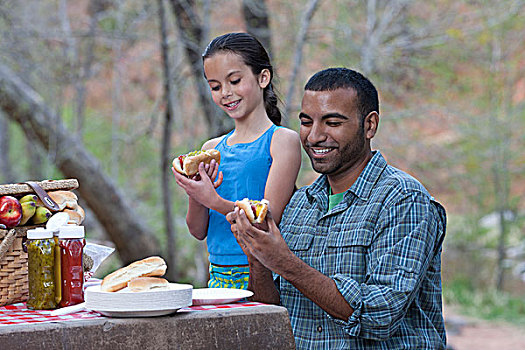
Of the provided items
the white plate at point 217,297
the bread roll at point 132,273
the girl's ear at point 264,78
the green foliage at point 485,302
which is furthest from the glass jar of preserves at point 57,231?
the green foliage at point 485,302

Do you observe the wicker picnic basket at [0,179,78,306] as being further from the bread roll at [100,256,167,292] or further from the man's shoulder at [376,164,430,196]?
the man's shoulder at [376,164,430,196]

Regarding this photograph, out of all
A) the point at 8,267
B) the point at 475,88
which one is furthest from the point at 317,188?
the point at 475,88

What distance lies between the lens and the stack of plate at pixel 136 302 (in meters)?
1.61

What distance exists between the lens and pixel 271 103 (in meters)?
2.62

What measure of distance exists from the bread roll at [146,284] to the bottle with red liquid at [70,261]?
0.94 ft

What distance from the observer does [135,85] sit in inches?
409

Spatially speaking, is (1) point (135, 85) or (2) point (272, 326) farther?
(1) point (135, 85)

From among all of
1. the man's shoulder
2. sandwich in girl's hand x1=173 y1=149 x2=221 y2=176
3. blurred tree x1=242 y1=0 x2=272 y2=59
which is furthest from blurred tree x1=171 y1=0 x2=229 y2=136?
the man's shoulder

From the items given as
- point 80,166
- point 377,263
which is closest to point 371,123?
point 377,263

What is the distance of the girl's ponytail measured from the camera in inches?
102

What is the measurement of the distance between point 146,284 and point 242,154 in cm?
92

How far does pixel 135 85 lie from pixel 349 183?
853cm

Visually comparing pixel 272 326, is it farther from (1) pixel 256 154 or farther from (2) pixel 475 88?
(2) pixel 475 88

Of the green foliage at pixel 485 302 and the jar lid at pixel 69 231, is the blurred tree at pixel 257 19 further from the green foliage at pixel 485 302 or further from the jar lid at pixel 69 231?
the green foliage at pixel 485 302
